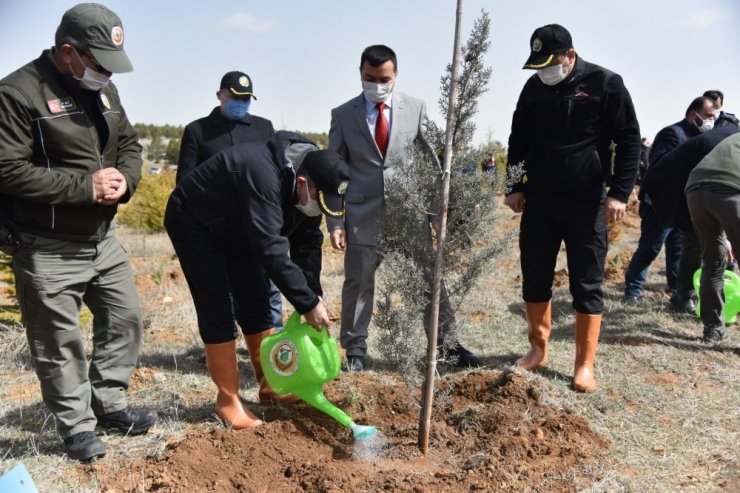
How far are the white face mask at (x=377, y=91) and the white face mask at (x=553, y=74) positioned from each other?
932 mm

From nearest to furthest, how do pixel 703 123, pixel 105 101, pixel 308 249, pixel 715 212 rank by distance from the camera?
pixel 105 101 → pixel 308 249 → pixel 715 212 → pixel 703 123

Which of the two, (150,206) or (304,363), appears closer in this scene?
(304,363)

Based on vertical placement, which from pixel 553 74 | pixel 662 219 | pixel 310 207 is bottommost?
pixel 662 219

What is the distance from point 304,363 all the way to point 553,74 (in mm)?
2234

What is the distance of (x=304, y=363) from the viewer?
10.5ft

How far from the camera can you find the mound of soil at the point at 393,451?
293 centimetres

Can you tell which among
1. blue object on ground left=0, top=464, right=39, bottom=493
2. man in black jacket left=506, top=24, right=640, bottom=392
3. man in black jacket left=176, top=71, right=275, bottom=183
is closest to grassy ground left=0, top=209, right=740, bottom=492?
man in black jacket left=506, top=24, right=640, bottom=392

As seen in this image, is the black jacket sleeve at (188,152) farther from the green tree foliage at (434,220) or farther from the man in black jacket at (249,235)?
the green tree foliage at (434,220)

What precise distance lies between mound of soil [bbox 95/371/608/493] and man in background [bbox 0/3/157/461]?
1.64ft

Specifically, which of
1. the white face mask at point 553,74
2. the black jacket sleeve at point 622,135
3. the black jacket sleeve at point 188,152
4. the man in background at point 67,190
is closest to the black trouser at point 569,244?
the black jacket sleeve at point 622,135

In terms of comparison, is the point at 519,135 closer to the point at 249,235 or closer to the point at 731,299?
the point at 249,235

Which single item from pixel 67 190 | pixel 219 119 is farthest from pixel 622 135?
pixel 67 190

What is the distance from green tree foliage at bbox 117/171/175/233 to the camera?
12242 millimetres

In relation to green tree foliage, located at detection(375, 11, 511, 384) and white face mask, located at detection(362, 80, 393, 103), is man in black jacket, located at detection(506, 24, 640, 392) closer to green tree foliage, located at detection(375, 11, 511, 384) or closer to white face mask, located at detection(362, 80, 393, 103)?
white face mask, located at detection(362, 80, 393, 103)
